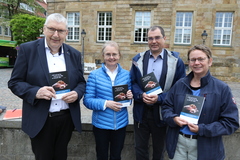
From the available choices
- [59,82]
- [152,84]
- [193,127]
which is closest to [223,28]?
[152,84]

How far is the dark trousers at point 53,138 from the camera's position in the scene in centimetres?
197

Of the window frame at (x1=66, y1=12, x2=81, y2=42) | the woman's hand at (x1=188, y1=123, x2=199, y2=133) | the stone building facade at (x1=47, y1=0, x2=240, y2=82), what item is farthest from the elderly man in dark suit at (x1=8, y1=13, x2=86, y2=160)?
the window frame at (x1=66, y1=12, x2=81, y2=42)

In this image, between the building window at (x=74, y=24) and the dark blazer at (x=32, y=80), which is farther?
the building window at (x=74, y=24)

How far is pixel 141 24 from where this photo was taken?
15070 mm

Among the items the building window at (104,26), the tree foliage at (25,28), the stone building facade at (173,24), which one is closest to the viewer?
the stone building facade at (173,24)

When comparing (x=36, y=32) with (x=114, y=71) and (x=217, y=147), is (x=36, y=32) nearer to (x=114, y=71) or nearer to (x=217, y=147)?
(x=114, y=71)

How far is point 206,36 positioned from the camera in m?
13.3

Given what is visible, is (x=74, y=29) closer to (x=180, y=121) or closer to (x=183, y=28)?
(x=183, y=28)

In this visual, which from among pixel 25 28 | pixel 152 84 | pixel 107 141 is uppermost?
pixel 25 28

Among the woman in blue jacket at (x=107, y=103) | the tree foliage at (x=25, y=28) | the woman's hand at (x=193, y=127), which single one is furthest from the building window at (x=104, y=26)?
the woman's hand at (x=193, y=127)

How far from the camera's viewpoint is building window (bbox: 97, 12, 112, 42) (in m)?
15.7

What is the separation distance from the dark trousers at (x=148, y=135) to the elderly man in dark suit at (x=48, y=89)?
2.84 ft

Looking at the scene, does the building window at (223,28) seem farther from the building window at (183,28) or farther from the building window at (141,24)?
the building window at (141,24)

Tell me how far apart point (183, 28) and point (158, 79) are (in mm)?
13470
